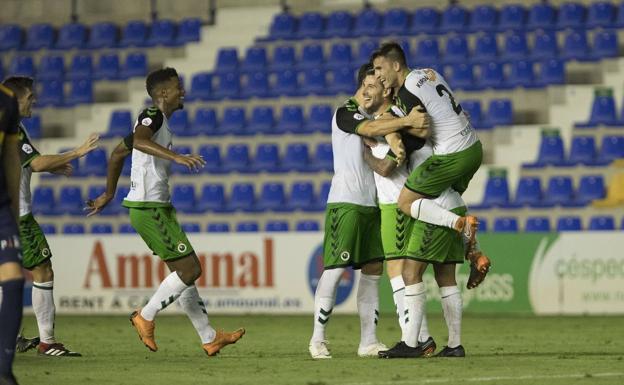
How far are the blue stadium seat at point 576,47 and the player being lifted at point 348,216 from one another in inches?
461

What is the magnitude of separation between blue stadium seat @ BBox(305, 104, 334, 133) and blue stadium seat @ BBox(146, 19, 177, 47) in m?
4.22

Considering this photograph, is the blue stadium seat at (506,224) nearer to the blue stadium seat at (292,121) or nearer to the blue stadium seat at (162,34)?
the blue stadium seat at (292,121)

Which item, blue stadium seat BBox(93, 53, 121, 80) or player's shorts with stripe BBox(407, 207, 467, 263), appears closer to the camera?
player's shorts with stripe BBox(407, 207, 467, 263)

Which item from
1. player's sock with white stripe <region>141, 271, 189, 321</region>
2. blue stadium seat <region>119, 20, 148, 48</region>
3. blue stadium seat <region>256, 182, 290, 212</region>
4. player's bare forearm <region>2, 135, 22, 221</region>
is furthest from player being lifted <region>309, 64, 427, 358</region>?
blue stadium seat <region>119, 20, 148, 48</region>

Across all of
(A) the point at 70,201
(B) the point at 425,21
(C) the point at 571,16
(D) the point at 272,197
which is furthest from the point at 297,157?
(C) the point at 571,16

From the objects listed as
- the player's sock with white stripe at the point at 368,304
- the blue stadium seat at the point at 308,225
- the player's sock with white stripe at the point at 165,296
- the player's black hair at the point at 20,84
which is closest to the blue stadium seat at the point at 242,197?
the blue stadium seat at the point at 308,225

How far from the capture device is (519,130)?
68.4 feet

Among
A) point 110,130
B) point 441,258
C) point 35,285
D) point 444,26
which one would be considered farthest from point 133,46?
point 441,258

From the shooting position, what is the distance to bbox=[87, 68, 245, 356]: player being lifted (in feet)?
34.3

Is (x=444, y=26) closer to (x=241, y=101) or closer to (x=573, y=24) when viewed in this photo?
(x=573, y=24)

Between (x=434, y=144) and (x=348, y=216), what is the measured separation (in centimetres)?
88

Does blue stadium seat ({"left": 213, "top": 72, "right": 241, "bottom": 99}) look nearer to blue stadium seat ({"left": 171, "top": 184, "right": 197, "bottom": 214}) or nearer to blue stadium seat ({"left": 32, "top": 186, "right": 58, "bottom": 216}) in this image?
blue stadium seat ({"left": 171, "top": 184, "right": 197, "bottom": 214})

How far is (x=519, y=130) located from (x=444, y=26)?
281cm

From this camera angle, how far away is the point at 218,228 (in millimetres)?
20656
